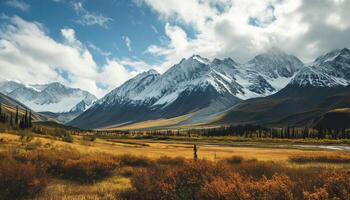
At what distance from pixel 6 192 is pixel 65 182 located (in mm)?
6420

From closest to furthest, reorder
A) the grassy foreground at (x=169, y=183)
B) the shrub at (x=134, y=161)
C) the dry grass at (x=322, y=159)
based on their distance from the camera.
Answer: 1. the grassy foreground at (x=169, y=183)
2. the shrub at (x=134, y=161)
3. the dry grass at (x=322, y=159)

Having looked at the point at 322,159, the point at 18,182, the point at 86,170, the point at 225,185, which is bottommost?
the point at 322,159

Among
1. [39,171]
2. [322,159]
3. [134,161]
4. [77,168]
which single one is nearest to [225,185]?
[39,171]

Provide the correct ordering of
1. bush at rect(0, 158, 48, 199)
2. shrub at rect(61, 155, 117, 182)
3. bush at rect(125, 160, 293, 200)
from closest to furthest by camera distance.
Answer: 1. bush at rect(125, 160, 293, 200)
2. bush at rect(0, 158, 48, 199)
3. shrub at rect(61, 155, 117, 182)

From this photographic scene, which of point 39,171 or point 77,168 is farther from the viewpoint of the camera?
point 77,168

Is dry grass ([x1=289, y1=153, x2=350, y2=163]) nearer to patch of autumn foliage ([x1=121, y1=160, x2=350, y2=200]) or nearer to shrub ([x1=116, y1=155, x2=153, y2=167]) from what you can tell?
shrub ([x1=116, y1=155, x2=153, y2=167])

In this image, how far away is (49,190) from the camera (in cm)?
2003

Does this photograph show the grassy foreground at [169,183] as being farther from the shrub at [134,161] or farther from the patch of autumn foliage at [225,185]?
the shrub at [134,161]

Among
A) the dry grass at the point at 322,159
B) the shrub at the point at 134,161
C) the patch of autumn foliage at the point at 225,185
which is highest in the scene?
the patch of autumn foliage at the point at 225,185

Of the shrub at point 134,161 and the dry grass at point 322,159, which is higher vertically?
the shrub at point 134,161

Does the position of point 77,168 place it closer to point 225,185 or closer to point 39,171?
point 39,171

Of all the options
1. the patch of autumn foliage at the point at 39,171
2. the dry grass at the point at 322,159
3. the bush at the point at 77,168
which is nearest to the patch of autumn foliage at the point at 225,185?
the patch of autumn foliage at the point at 39,171

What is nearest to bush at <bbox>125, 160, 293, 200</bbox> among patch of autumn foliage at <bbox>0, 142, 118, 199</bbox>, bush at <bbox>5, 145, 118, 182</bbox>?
patch of autumn foliage at <bbox>0, 142, 118, 199</bbox>

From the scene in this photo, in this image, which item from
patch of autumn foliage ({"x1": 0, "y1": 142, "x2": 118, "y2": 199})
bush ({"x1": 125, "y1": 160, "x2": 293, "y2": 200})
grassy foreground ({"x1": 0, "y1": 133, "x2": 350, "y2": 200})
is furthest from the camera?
patch of autumn foliage ({"x1": 0, "y1": 142, "x2": 118, "y2": 199})
